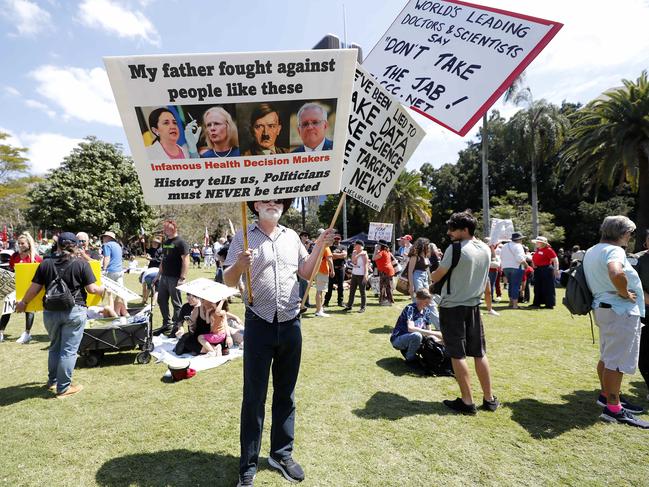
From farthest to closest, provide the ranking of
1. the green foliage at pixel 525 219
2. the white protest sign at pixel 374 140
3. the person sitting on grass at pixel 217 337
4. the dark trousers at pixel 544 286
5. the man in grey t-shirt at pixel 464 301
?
the green foliage at pixel 525 219 → the dark trousers at pixel 544 286 → the person sitting on grass at pixel 217 337 → the man in grey t-shirt at pixel 464 301 → the white protest sign at pixel 374 140

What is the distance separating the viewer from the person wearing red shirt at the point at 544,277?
10.7 metres

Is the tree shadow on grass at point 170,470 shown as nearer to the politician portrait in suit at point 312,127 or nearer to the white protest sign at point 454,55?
the politician portrait in suit at point 312,127

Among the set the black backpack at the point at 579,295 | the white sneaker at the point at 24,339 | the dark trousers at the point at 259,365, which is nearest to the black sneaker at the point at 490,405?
the black backpack at the point at 579,295

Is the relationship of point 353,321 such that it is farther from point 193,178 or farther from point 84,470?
point 193,178

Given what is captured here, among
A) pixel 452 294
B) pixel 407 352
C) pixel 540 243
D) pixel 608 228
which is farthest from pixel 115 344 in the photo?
pixel 540 243

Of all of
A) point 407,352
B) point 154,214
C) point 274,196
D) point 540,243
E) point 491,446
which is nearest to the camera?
point 274,196

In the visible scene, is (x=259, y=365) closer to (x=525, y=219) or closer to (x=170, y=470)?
(x=170, y=470)

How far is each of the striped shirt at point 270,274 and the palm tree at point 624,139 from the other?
2527 centimetres

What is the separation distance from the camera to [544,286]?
10.7 metres

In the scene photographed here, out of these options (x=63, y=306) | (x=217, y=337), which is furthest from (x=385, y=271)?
(x=63, y=306)

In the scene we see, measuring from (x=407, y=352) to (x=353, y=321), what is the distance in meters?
3.54

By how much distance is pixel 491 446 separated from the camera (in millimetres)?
3588

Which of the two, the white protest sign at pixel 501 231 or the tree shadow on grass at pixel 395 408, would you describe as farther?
the white protest sign at pixel 501 231

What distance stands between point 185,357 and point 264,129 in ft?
16.7
